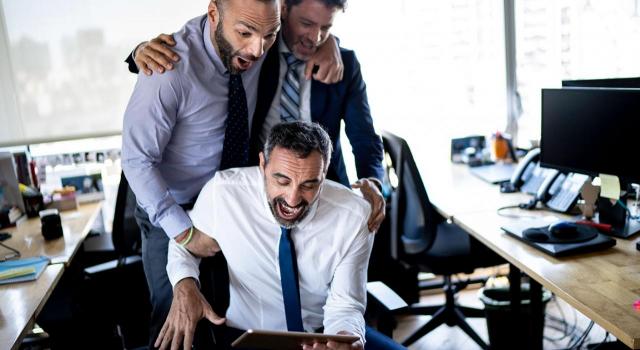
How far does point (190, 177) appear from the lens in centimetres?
229

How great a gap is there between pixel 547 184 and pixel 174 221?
1.65 meters

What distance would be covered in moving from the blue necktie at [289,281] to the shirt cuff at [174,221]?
0.31 metres

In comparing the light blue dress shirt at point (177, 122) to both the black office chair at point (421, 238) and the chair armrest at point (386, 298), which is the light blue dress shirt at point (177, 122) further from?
the black office chair at point (421, 238)

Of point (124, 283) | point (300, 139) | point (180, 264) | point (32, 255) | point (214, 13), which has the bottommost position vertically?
point (124, 283)

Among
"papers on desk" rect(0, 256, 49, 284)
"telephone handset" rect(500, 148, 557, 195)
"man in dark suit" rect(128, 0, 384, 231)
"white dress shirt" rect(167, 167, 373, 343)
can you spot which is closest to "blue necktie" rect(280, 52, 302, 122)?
"man in dark suit" rect(128, 0, 384, 231)

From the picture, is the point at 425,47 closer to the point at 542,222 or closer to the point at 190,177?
the point at 542,222

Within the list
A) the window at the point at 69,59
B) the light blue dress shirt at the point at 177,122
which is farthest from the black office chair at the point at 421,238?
the window at the point at 69,59

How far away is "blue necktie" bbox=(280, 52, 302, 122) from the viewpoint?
233 centimetres

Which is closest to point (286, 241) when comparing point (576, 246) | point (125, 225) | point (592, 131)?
point (576, 246)

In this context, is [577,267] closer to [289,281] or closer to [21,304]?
[289,281]

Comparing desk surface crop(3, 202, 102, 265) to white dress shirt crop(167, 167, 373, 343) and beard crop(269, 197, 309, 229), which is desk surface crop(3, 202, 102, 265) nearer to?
white dress shirt crop(167, 167, 373, 343)

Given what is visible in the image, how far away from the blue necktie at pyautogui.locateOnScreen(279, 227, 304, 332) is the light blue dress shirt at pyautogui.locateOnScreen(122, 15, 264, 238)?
315mm

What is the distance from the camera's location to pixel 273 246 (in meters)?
2.19

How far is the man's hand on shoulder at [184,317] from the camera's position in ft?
6.45
